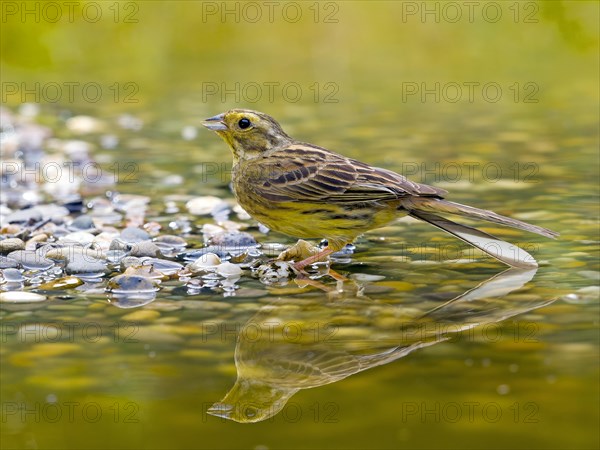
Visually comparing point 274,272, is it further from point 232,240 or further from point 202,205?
point 202,205

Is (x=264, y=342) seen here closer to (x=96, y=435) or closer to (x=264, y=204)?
(x=96, y=435)

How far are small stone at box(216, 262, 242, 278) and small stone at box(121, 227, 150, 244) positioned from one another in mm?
1022

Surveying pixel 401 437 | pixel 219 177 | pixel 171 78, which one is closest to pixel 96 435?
pixel 401 437

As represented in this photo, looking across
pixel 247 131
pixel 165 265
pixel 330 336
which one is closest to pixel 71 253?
pixel 165 265

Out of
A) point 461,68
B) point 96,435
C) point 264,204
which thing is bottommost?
Answer: point 96,435

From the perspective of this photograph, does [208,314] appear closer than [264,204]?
Yes

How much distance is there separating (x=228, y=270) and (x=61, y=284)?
954 millimetres

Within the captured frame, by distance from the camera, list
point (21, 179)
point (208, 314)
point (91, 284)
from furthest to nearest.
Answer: point (21, 179)
point (91, 284)
point (208, 314)

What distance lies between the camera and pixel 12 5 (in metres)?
15.2

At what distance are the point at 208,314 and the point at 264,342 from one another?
1.70 ft

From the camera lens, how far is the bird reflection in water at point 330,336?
4.00m

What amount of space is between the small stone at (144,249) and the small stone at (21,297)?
99cm

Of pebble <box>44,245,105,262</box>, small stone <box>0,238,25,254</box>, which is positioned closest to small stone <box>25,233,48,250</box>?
small stone <box>0,238,25,254</box>

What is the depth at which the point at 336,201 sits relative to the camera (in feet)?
20.1
